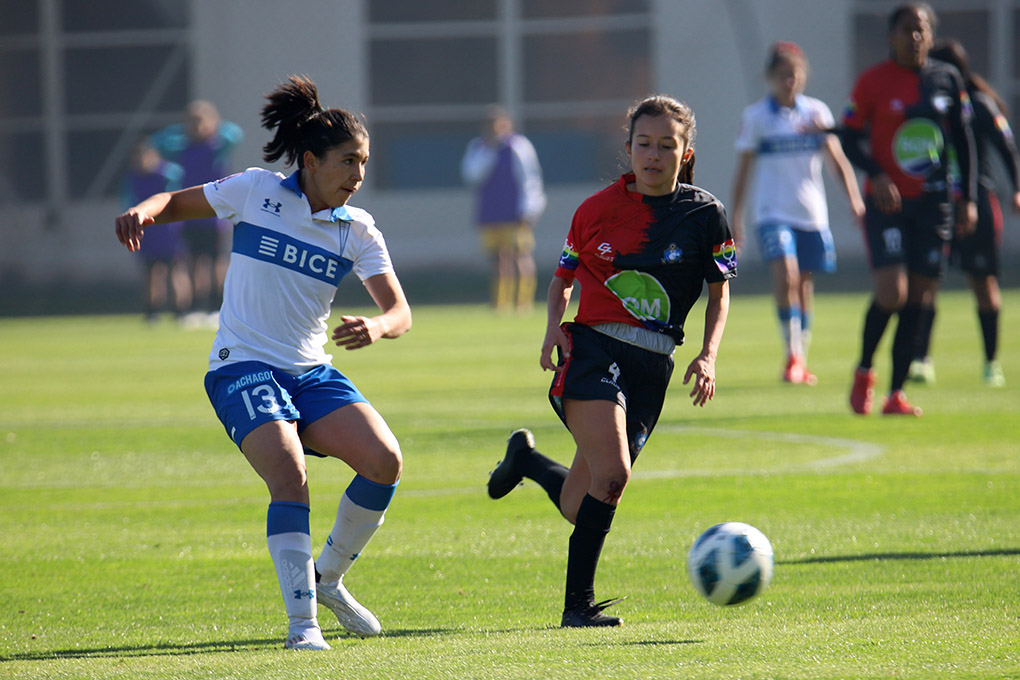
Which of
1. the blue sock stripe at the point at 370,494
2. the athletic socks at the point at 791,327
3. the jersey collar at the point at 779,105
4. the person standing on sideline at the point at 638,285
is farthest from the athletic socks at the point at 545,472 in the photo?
the jersey collar at the point at 779,105

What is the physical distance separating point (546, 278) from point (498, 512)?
22.7 m

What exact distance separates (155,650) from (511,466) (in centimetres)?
185


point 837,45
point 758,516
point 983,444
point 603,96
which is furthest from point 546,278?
point 758,516

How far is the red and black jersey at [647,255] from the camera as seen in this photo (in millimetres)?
5137

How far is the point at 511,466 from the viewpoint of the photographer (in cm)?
596

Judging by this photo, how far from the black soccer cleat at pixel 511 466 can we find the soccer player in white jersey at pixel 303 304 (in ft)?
3.09

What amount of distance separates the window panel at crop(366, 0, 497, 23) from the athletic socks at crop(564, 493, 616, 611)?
26856 mm

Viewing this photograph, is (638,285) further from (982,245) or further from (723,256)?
(982,245)

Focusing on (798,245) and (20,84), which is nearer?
(798,245)

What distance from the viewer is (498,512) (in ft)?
23.4

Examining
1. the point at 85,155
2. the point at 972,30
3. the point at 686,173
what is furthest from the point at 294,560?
the point at 85,155

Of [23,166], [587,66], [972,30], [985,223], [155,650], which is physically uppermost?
[972,30]

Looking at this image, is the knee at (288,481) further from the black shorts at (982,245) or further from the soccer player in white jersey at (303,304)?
the black shorts at (982,245)

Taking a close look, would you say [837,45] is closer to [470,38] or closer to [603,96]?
[603,96]
